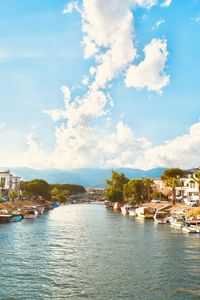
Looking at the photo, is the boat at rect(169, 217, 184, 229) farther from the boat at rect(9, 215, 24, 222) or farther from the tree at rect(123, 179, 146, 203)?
the tree at rect(123, 179, 146, 203)

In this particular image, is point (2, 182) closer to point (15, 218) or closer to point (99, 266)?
point (15, 218)

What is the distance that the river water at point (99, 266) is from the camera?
38.9 meters

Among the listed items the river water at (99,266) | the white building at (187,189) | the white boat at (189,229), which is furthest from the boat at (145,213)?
the river water at (99,266)

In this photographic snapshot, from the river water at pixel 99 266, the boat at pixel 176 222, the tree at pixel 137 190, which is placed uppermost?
the tree at pixel 137 190

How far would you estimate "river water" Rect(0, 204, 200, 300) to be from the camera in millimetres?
38941

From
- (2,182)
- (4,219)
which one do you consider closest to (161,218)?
(4,219)

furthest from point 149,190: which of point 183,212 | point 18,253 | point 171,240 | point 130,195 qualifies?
point 18,253

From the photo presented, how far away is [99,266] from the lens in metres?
50.7

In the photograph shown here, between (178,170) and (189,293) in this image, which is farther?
(178,170)

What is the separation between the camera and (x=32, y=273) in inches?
1823

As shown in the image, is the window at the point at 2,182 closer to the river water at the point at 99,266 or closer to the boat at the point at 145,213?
the boat at the point at 145,213

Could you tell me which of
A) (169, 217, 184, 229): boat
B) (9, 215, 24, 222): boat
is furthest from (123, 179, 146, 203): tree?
(9, 215, 24, 222): boat

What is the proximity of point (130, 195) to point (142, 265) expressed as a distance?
14675 centimetres

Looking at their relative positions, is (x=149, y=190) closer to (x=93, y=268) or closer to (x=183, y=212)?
(x=183, y=212)
